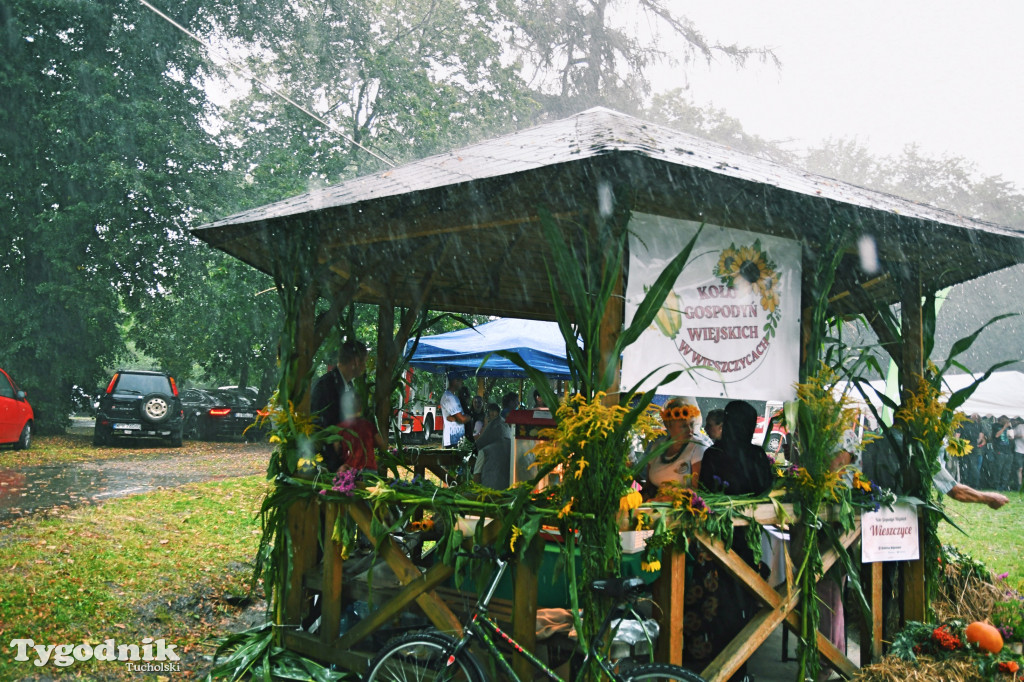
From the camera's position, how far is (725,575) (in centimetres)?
476

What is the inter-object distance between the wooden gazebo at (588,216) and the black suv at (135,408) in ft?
47.4

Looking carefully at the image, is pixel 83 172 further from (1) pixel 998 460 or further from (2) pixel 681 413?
(1) pixel 998 460

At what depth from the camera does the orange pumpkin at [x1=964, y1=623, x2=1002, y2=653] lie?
4.65 m

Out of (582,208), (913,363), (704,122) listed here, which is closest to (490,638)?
(582,208)

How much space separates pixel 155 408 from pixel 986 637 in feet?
62.1

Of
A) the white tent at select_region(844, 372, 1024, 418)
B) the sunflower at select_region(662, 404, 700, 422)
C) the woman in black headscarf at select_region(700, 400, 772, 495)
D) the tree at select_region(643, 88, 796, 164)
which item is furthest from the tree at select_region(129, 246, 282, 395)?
the tree at select_region(643, 88, 796, 164)

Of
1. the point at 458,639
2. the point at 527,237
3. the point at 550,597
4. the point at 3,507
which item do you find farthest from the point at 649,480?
the point at 3,507

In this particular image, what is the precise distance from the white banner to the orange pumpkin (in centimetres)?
184

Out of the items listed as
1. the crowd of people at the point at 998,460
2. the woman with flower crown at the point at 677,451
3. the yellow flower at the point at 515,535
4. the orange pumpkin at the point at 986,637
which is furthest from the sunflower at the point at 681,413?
the crowd of people at the point at 998,460

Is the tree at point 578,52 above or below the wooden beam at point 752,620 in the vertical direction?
above

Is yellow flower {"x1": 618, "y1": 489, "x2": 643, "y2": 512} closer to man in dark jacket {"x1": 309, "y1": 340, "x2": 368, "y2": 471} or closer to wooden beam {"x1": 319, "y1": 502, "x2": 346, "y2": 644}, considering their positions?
wooden beam {"x1": 319, "y1": 502, "x2": 346, "y2": 644}

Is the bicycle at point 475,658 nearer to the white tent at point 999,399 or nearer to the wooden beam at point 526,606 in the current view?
the wooden beam at point 526,606

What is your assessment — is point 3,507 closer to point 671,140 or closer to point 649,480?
point 649,480

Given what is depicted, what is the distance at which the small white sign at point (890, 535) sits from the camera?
4.99 metres
